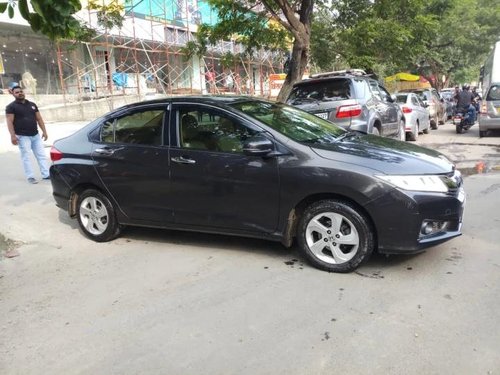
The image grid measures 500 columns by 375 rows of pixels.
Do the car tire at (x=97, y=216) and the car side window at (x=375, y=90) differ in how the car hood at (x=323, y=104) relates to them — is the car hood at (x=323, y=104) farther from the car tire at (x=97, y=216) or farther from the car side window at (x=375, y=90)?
the car tire at (x=97, y=216)

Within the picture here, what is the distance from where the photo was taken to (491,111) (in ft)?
47.2

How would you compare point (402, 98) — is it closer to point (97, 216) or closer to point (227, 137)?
point (227, 137)

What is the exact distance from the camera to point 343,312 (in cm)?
383

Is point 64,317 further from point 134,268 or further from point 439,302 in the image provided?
point 439,302

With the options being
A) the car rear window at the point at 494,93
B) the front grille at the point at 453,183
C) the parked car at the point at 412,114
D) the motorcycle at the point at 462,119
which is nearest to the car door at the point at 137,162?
the front grille at the point at 453,183

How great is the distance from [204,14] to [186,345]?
2767 centimetres

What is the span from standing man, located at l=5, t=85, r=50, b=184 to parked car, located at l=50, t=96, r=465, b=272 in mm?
3281

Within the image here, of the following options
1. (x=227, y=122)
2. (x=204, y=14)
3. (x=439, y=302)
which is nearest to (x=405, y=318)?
(x=439, y=302)

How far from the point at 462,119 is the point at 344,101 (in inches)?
354

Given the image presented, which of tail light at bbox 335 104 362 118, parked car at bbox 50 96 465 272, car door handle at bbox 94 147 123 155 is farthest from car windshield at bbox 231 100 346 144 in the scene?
tail light at bbox 335 104 362 118

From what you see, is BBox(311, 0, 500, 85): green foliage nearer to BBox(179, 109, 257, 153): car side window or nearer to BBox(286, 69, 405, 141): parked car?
BBox(286, 69, 405, 141): parked car

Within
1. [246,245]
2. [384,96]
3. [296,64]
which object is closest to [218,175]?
[246,245]

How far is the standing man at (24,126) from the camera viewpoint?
868 centimetres

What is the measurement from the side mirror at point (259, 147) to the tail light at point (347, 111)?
15.1ft
